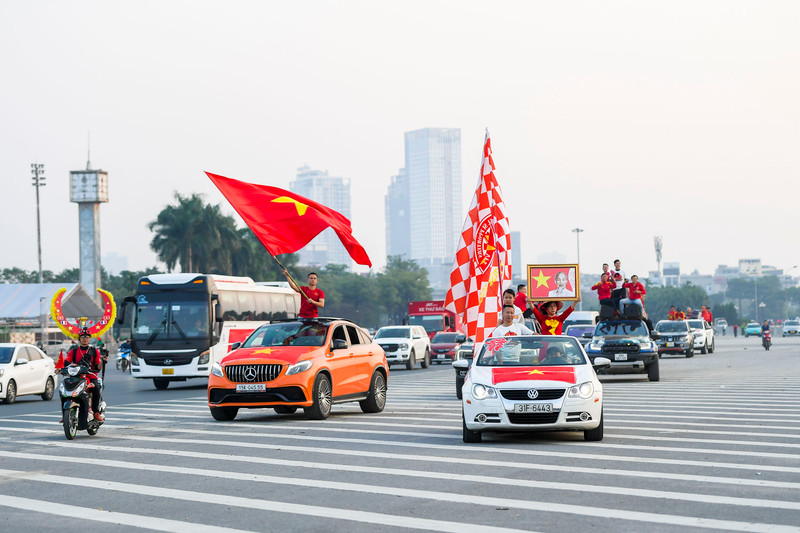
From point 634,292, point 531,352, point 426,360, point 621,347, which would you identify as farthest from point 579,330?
point 531,352

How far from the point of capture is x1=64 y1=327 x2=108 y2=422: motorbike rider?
16.0 meters

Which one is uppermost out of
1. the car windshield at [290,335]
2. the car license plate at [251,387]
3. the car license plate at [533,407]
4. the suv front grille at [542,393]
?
the car windshield at [290,335]

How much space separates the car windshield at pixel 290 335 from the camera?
712 inches

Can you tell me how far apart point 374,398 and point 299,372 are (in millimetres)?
2411

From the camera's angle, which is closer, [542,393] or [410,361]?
[542,393]

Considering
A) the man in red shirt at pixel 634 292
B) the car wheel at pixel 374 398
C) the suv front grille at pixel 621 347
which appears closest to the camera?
the car wheel at pixel 374 398

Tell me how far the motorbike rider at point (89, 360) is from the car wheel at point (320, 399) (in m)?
3.09

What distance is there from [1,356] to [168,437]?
44.3 feet

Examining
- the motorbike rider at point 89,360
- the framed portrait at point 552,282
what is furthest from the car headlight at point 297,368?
the framed portrait at point 552,282

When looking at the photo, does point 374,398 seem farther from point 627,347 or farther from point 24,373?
point 24,373

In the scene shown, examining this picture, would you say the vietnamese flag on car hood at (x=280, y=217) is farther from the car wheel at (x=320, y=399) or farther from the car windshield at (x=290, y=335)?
the car wheel at (x=320, y=399)

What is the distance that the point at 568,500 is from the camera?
30.0 feet

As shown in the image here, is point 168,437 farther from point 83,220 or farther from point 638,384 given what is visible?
point 83,220

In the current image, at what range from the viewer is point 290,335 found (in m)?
18.3
